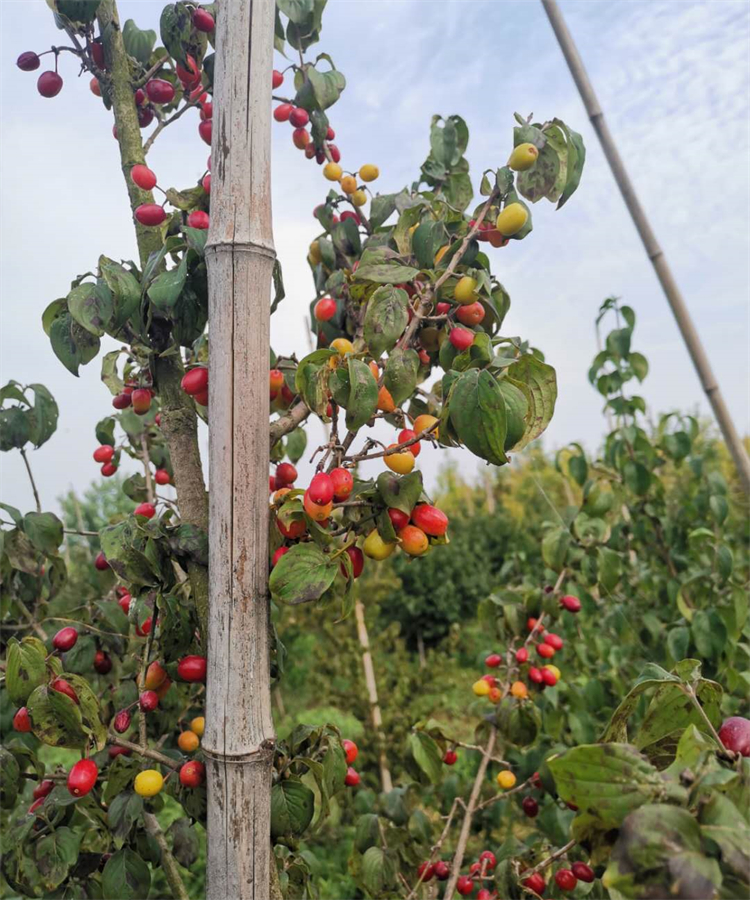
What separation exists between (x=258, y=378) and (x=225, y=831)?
536 millimetres

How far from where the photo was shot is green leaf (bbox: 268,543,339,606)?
0.80m

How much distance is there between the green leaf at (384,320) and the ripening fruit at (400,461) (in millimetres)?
142

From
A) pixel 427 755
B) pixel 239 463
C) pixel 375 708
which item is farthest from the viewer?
pixel 375 708

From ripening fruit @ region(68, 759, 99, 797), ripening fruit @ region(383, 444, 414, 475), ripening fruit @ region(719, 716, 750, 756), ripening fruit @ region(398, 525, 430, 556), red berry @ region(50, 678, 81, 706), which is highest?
ripening fruit @ region(383, 444, 414, 475)

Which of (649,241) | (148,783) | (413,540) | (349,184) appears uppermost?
(349,184)

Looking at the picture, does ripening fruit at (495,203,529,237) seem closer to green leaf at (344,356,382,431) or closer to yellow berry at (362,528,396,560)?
green leaf at (344,356,382,431)

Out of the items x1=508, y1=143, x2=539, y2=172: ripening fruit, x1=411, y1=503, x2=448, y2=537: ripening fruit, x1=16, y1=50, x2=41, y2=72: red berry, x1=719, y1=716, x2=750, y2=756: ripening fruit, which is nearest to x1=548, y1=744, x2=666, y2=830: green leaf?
x1=719, y1=716, x2=750, y2=756: ripening fruit

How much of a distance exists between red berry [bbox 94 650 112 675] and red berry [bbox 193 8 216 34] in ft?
3.50

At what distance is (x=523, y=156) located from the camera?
1.00 m

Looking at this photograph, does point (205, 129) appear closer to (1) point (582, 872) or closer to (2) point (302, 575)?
(2) point (302, 575)

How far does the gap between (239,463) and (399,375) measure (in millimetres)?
239

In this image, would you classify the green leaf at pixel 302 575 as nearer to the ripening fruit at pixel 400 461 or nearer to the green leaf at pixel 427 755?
the ripening fruit at pixel 400 461

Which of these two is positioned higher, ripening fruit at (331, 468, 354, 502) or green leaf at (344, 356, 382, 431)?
green leaf at (344, 356, 382, 431)

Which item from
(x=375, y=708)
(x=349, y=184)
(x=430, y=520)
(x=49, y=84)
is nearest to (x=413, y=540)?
(x=430, y=520)
